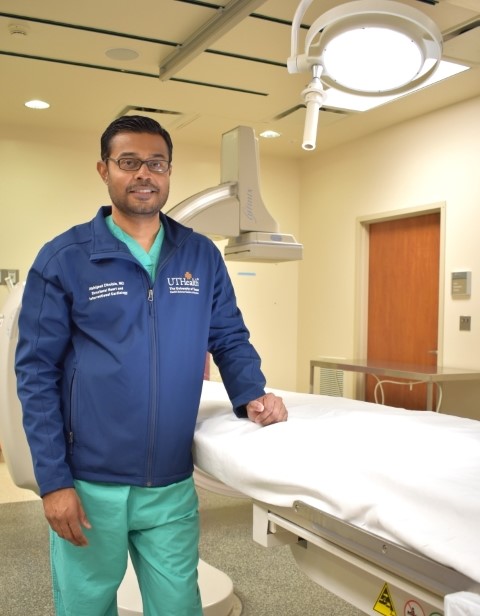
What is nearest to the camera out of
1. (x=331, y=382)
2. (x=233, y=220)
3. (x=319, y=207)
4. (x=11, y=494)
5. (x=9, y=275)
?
(x=233, y=220)

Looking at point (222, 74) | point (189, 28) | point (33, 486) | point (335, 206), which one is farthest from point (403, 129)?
point (33, 486)

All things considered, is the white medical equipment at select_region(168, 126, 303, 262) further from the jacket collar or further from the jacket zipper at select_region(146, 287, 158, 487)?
the jacket zipper at select_region(146, 287, 158, 487)

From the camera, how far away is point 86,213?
17.7ft

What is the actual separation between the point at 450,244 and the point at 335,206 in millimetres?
1462

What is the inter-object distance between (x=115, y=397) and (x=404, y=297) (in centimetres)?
406

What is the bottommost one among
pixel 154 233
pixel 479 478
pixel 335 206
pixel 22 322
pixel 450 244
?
pixel 479 478

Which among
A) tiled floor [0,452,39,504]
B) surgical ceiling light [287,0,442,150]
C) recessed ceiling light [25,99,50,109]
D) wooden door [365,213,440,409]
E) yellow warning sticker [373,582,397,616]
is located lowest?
tiled floor [0,452,39,504]

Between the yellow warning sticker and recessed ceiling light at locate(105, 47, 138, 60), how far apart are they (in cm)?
332

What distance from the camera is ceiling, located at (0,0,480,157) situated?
3.16 m

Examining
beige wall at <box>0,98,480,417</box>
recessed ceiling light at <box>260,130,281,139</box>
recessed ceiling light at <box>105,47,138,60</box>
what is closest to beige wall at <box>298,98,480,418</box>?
beige wall at <box>0,98,480,417</box>

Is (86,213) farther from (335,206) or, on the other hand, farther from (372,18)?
(372,18)

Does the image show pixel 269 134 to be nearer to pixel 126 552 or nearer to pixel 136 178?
pixel 136 178

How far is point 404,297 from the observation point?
5.16 metres

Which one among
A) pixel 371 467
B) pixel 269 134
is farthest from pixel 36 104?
pixel 371 467
